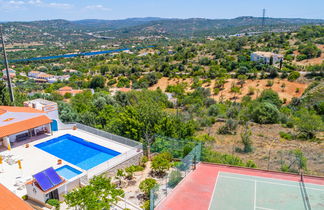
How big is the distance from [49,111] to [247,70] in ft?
169

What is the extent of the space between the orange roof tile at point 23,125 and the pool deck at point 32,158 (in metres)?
1.32

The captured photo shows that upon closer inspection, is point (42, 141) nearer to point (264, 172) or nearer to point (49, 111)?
point (49, 111)

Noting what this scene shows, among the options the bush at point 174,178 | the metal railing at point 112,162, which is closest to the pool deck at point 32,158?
the metal railing at point 112,162

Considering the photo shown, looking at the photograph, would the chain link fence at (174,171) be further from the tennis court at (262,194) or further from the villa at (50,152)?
the villa at (50,152)

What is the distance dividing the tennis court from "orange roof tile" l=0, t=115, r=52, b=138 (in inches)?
571

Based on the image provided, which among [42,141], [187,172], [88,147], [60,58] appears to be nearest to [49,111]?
[42,141]

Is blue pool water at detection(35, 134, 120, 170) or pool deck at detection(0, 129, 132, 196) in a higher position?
pool deck at detection(0, 129, 132, 196)

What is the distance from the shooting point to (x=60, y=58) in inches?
4811

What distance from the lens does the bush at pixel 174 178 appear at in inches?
565

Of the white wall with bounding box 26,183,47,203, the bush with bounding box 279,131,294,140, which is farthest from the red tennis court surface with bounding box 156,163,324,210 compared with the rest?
the bush with bounding box 279,131,294,140

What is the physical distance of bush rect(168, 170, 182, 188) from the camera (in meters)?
14.4

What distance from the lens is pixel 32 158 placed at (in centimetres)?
1800

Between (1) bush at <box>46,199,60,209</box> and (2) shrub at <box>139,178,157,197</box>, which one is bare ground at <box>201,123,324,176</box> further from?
(1) bush at <box>46,199,60,209</box>

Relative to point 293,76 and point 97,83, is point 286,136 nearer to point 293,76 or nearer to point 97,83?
point 293,76
